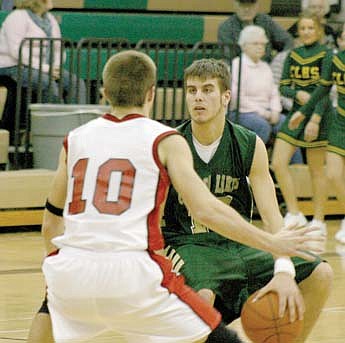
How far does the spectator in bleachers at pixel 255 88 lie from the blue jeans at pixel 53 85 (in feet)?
4.66

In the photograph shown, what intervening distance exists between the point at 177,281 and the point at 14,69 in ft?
21.1

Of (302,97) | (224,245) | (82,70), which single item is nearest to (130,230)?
(224,245)

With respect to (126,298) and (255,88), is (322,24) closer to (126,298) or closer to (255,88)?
(255,88)

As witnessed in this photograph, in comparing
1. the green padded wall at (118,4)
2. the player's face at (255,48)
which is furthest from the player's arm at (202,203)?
the green padded wall at (118,4)

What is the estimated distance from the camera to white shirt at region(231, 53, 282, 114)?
1073 cm

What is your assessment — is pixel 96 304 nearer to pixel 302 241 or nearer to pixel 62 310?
pixel 62 310

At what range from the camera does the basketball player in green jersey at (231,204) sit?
516 centimetres

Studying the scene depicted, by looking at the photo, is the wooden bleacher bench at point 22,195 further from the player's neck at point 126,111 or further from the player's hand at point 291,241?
the player's hand at point 291,241

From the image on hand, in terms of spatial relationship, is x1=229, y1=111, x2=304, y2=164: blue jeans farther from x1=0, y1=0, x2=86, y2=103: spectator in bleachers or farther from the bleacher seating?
the bleacher seating

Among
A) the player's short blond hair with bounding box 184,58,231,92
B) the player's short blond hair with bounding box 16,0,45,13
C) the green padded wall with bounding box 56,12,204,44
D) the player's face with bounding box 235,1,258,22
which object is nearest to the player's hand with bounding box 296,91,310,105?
the player's face with bounding box 235,1,258,22

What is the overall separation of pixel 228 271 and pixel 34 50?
18.4 feet

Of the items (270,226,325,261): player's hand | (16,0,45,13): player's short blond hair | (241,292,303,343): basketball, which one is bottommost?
(241,292,303,343): basketball

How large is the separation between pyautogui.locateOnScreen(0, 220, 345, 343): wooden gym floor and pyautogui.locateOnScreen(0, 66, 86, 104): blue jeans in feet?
4.44

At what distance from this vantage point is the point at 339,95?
981 cm
